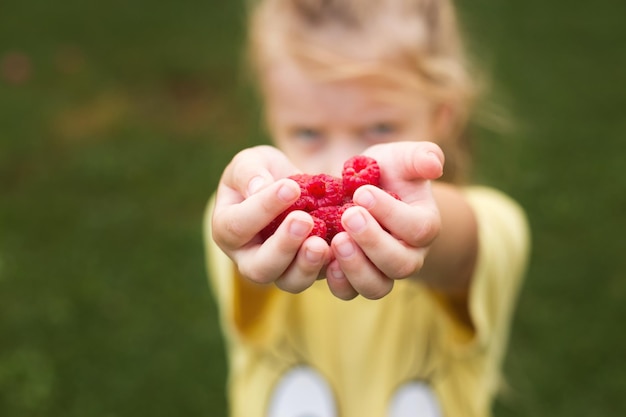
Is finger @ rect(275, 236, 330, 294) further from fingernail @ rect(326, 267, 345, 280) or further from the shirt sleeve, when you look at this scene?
the shirt sleeve

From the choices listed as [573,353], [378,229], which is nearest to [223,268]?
[378,229]

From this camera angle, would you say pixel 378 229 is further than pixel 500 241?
No

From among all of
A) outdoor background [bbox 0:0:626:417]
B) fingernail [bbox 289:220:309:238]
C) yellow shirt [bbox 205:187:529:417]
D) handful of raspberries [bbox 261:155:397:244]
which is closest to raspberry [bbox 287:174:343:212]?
handful of raspberries [bbox 261:155:397:244]

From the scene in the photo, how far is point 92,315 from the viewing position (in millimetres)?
2570

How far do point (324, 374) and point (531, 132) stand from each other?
87.6 inches

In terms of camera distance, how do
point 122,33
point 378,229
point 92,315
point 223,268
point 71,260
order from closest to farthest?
point 378,229
point 223,268
point 92,315
point 71,260
point 122,33

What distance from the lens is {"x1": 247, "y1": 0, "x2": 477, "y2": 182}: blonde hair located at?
4.27 feet

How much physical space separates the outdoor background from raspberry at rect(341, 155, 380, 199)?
1639 mm

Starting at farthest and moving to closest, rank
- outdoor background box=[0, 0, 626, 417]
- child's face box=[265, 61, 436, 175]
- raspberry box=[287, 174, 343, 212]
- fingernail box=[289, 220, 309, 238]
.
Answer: outdoor background box=[0, 0, 626, 417]
child's face box=[265, 61, 436, 175]
raspberry box=[287, 174, 343, 212]
fingernail box=[289, 220, 309, 238]

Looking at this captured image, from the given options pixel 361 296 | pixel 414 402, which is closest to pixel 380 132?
pixel 361 296

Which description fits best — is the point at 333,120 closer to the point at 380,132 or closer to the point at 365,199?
the point at 380,132

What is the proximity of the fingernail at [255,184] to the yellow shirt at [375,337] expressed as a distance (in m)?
0.52

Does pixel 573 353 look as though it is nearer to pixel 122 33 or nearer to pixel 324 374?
pixel 324 374

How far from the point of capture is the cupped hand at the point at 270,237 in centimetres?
73
